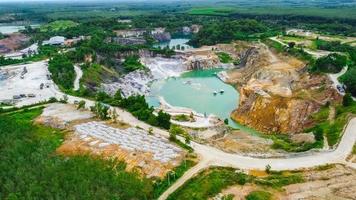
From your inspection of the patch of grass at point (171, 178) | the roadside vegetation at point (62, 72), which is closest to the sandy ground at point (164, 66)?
the roadside vegetation at point (62, 72)

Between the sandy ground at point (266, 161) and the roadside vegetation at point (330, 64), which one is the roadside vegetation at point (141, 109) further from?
the roadside vegetation at point (330, 64)

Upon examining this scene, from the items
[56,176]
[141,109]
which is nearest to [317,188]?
[56,176]

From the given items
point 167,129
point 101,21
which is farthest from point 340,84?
point 101,21

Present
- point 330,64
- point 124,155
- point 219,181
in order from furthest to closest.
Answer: point 330,64
point 124,155
point 219,181

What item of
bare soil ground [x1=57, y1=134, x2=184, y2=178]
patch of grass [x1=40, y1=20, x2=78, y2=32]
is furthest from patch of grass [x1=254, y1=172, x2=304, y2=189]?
patch of grass [x1=40, y1=20, x2=78, y2=32]

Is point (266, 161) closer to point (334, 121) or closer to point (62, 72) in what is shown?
point (334, 121)

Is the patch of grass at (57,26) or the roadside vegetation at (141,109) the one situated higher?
the roadside vegetation at (141,109)
